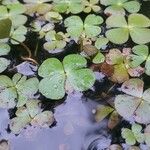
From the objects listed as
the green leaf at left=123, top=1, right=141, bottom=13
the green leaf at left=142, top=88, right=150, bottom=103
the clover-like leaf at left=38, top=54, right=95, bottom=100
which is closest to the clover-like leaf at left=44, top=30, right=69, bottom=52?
the clover-like leaf at left=38, top=54, right=95, bottom=100

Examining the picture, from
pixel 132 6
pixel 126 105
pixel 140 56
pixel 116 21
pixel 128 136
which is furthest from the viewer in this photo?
pixel 132 6

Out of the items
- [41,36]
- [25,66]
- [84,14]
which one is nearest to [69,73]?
[25,66]

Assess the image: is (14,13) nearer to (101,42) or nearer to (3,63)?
(3,63)

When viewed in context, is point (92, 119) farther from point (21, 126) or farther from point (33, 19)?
point (33, 19)


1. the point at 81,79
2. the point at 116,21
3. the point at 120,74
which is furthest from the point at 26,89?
the point at 116,21

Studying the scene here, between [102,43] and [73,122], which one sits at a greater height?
[102,43]

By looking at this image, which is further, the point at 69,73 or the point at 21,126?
the point at 69,73

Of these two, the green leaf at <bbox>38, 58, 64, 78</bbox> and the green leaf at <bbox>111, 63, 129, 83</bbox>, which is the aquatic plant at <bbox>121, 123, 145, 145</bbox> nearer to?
the green leaf at <bbox>111, 63, 129, 83</bbox>
